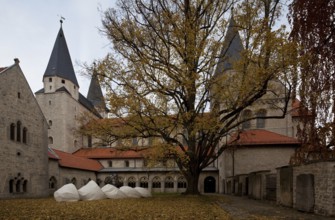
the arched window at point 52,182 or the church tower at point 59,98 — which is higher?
the church tower at point 59,98

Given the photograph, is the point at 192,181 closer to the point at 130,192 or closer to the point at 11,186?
the point at 130,192

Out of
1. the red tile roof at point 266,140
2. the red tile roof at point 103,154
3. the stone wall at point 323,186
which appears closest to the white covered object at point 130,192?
the red tile roof at point 266,140

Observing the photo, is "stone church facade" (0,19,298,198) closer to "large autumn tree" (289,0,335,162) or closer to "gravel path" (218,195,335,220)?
"large autumn tree" (289,0,335,162)

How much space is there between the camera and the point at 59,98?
51781mm

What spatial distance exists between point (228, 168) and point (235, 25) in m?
18.4

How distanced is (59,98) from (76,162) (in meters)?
14.7

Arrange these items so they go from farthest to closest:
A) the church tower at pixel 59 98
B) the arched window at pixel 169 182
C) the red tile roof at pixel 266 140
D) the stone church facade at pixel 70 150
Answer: the church tower at pixel 59 98 < the arched window at pixel 169 182 < the red tile roof at pixel 266 140 < the stone church facade at pixel 70 150

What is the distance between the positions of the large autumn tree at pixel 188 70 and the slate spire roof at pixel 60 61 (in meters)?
33.7

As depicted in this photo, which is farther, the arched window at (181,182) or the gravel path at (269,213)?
the arched window at (181,182)

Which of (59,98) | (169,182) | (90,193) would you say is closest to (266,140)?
(90,193)

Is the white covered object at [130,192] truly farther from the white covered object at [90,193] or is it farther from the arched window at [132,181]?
the arched window at [132,181]

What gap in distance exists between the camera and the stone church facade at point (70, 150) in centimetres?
2500

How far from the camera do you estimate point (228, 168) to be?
3419 cm

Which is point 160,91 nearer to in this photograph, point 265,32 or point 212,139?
point 212,139
